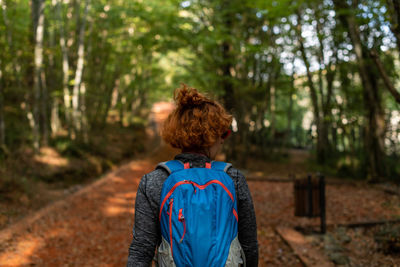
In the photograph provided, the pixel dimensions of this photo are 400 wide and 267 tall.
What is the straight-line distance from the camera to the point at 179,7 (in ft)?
37.2

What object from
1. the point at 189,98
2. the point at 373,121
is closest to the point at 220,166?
the point at 189,98

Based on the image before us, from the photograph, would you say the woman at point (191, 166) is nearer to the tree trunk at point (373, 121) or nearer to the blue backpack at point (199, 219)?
the blue backpack at point (199, 219)

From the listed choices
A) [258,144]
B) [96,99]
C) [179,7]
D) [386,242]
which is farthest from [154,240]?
[96,99]

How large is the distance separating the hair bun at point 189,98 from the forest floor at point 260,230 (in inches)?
154

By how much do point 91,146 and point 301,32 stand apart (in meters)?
9.71

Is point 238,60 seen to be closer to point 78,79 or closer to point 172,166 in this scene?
point 78,79

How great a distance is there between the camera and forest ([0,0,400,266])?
21.5 ft

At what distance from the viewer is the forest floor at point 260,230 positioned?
203 inches

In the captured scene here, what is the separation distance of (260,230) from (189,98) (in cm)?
530

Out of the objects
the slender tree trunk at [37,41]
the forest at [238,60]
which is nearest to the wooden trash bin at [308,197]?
the forest at [238,60]

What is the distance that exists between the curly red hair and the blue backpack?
0.56 ft

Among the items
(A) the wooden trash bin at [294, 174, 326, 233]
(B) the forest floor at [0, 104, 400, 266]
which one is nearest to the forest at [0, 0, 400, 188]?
(B) the forest floor at [0, 104, 400, 266]

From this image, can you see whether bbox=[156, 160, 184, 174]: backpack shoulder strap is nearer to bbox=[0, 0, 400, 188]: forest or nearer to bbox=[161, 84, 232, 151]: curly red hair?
bbox=[161, 84, 232, 151]: curly red hair

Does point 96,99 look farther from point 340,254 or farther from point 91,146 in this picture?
point 340,254
